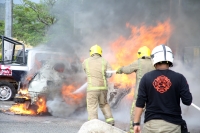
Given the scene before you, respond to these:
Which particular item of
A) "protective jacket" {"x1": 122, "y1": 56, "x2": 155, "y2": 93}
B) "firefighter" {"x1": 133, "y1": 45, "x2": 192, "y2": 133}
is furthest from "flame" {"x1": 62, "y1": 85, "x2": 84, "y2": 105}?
"firefighter" {"x1": 133, "y1": 45, "x2": 192, "y2": 133}

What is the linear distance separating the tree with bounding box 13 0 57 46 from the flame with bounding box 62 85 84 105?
14820mm

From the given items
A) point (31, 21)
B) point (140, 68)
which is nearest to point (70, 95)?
point (140, 68)

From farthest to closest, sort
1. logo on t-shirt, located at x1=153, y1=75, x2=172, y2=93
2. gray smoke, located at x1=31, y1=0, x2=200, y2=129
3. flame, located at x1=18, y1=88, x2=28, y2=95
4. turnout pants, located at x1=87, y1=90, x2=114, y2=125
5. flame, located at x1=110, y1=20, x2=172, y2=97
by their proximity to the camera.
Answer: gray smoke, located at x1=31, y1=0, x2=200, y2=129 < flame, located at x1=18, y1=88, x2=28, y2=95 < flame, located at x1=110, y1=20, x2=172, y2=97 < turnout pants, located at x1=87, y1=90, x2=114, y2=125 < logo on t-shirt, located at x1=153, y1=75, x2=172, y2=93

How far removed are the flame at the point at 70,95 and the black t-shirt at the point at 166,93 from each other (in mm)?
5406

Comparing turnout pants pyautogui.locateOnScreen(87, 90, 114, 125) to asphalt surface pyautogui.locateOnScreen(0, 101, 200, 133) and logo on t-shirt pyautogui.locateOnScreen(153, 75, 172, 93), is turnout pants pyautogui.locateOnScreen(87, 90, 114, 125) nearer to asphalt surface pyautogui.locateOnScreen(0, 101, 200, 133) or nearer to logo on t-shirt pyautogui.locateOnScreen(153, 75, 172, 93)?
asphalt surface pyautogui.locateOnScreen(0, 101, 200, 133)

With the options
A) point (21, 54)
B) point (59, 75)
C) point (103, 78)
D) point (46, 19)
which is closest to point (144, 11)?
point (21, 54)

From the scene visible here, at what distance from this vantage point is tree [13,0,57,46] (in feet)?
78.1

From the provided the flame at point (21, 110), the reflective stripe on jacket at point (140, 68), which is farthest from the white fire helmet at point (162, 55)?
the flame at point (21, 110)

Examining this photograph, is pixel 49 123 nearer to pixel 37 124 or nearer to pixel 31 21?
pixel 37 124

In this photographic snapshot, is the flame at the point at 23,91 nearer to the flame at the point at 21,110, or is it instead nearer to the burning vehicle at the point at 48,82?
the burning vehicle at the point at 48,82

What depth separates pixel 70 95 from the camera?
8945 mm

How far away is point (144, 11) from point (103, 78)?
680 centimetres

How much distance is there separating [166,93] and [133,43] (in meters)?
7.81

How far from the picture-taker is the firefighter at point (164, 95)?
357 centimetres
